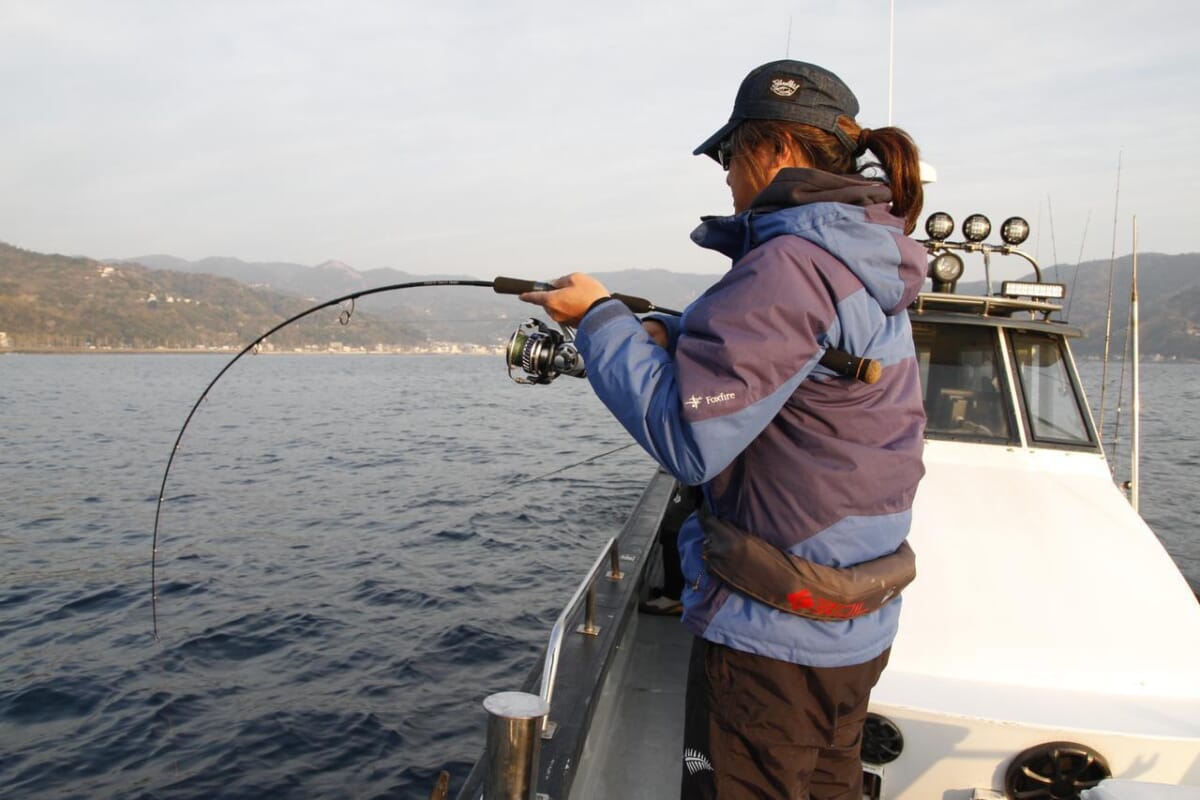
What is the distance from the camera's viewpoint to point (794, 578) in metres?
1.88

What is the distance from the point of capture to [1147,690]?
3535 millimetres

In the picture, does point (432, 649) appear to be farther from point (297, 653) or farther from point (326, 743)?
point (326, 743)

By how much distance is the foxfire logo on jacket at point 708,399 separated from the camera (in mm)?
1711

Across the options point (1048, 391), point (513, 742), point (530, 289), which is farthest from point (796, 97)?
point (1048, 391)

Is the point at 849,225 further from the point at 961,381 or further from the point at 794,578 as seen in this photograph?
the point at 961,381

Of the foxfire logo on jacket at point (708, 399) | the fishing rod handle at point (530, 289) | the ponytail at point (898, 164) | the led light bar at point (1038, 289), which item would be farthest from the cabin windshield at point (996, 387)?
the foxfire logo on jacket at point (708, 399)

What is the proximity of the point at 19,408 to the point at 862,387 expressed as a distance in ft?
153

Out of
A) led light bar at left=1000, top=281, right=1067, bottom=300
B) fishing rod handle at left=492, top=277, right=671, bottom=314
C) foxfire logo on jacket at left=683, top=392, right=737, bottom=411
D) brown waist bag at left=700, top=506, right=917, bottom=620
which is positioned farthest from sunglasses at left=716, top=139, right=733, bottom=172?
led light bar at left=1000, top=281, right=1067, bottom=300

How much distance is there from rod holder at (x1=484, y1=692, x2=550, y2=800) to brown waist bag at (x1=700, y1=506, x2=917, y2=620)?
0.86 meters

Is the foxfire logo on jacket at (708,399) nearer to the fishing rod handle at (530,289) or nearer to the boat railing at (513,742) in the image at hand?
the fishing rod handle at (530,289)

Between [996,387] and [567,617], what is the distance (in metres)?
3.60

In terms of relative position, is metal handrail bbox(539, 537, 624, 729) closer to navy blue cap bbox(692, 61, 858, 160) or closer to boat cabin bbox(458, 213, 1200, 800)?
boat cabin bbox(458, 213, 1200, 800)

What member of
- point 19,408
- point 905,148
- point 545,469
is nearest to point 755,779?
point 905,148

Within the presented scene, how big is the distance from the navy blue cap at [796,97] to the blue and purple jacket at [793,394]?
0.19 meters
